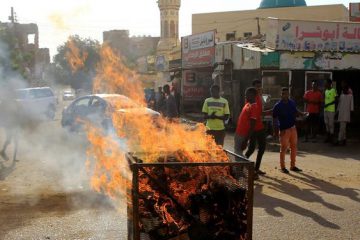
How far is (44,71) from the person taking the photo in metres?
37.4

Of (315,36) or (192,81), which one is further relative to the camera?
(192,81)

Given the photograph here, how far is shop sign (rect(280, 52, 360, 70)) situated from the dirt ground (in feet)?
15.6

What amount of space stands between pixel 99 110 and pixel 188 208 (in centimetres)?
1029

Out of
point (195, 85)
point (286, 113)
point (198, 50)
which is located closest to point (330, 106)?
point (286, 113)

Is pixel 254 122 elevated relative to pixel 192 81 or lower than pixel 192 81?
lower

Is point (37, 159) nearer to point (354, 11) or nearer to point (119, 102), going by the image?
point (119, 102)

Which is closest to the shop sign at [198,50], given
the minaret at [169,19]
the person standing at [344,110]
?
the person standing at [344,110]

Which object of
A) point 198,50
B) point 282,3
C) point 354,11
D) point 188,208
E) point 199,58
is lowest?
point 188,208

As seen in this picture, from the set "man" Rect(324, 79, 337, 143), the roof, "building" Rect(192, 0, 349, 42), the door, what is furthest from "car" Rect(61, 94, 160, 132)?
the roof

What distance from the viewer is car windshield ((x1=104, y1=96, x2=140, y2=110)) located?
13516 millimetres

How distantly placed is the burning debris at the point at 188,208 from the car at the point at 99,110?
8.39 m

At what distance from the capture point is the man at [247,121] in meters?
7.90

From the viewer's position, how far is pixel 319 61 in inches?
591

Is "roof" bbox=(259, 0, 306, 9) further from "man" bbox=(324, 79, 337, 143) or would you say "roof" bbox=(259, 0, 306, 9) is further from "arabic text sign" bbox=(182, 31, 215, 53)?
"man" bbox=(324, 79, 337, 143)
